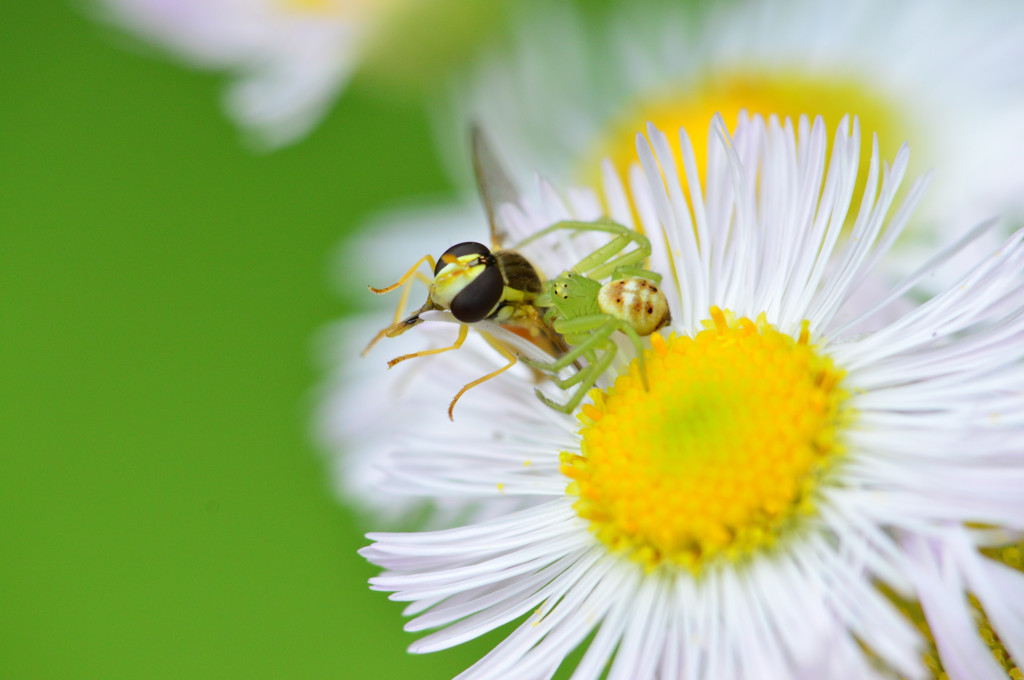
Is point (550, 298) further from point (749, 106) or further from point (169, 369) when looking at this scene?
point (169, 369)

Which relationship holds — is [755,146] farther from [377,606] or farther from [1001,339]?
[377,606]

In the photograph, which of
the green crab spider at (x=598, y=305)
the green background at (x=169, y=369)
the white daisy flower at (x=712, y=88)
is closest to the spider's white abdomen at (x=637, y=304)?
the green crab spider at (x=598, y=305)

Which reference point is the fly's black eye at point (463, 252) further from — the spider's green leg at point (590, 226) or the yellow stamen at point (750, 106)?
the yellow stamen at point (750, 106)

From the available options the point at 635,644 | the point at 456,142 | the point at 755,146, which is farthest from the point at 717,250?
the point at 456,142

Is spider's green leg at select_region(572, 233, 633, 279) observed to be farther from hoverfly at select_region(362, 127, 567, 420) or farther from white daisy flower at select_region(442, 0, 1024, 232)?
white daisy flower at select_region(442, 0, 1024, 232)

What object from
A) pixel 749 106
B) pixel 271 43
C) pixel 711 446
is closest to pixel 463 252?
pixel 711 446
